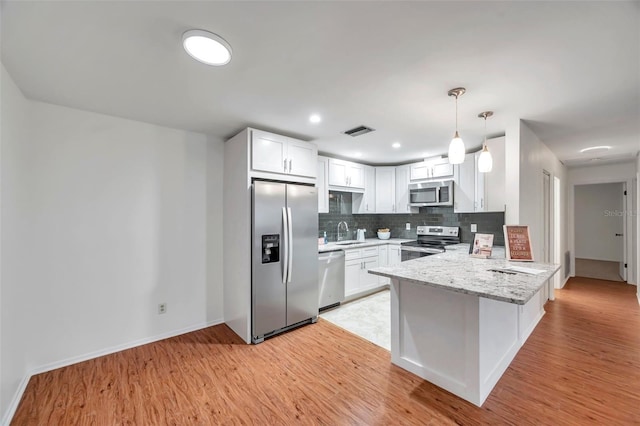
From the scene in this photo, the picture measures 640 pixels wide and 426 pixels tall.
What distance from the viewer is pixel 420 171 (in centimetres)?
443

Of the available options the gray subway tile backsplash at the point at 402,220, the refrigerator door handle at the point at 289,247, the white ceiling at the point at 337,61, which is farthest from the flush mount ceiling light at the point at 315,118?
the gray subway tile backsplash at the point at 402,220

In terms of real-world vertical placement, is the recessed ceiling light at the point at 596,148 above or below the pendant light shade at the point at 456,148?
above

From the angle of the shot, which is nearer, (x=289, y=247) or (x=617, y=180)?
(x=289, y=247)

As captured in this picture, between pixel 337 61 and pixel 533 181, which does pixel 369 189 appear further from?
pixel 337 61

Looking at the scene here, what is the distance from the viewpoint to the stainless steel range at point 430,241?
4057mm

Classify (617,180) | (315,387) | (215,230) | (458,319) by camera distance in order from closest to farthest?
(458,319)
(315,387)
(215,230)
(617,180)

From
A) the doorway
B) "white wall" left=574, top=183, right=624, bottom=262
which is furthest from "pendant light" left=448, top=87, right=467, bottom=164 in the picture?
"white wall" left=574, top=183, right=624, bottom=262

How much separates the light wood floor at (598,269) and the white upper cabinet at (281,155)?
663 cm

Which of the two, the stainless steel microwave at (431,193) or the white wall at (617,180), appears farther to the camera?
the white wall at (617,180)

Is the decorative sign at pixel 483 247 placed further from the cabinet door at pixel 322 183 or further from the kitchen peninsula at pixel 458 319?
the cabinet door at pixel 322 183

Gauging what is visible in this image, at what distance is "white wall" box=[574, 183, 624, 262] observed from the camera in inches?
261

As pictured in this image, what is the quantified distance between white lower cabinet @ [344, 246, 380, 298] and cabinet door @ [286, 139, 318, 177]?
1448 millimetres

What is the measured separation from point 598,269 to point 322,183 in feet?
23.6

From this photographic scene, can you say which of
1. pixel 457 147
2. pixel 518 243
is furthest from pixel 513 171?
pixel 457 147
